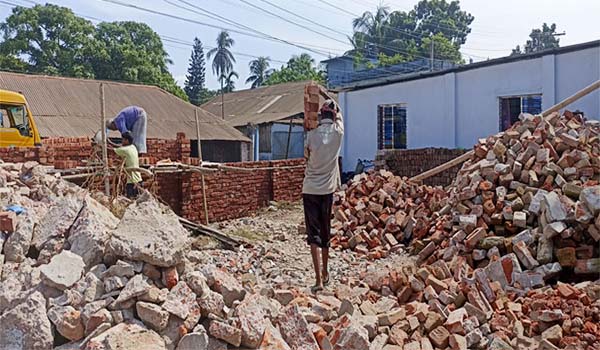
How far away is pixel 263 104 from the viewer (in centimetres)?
2391

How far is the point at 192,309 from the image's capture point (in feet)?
9.39

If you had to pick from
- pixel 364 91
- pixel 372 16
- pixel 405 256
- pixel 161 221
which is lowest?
pixel 405 256

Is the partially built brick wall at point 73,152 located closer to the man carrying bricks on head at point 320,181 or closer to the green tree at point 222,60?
the man carrying bricks on head at point 320,181

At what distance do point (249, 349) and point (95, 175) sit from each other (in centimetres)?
424

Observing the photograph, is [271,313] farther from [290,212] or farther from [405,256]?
[290,212]

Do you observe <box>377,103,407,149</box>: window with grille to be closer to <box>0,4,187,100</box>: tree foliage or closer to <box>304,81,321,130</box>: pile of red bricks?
<box>304,81,321,130</box>: pile of red bricks

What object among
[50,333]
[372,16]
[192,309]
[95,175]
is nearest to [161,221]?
[192,309]

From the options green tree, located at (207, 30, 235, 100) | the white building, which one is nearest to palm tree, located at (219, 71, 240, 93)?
green tree, located at (207, 30, 235, 100)

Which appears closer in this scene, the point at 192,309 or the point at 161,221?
the point at 192,309

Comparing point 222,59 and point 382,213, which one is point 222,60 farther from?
point 382,213

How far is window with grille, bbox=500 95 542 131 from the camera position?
1124 centimetres

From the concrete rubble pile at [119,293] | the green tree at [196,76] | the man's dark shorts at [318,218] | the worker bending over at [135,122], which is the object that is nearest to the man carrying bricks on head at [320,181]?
the man's dark shorts at [318,218]

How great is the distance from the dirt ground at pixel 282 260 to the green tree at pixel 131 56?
2271 centimetres

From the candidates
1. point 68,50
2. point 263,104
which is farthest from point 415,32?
point 68,50
